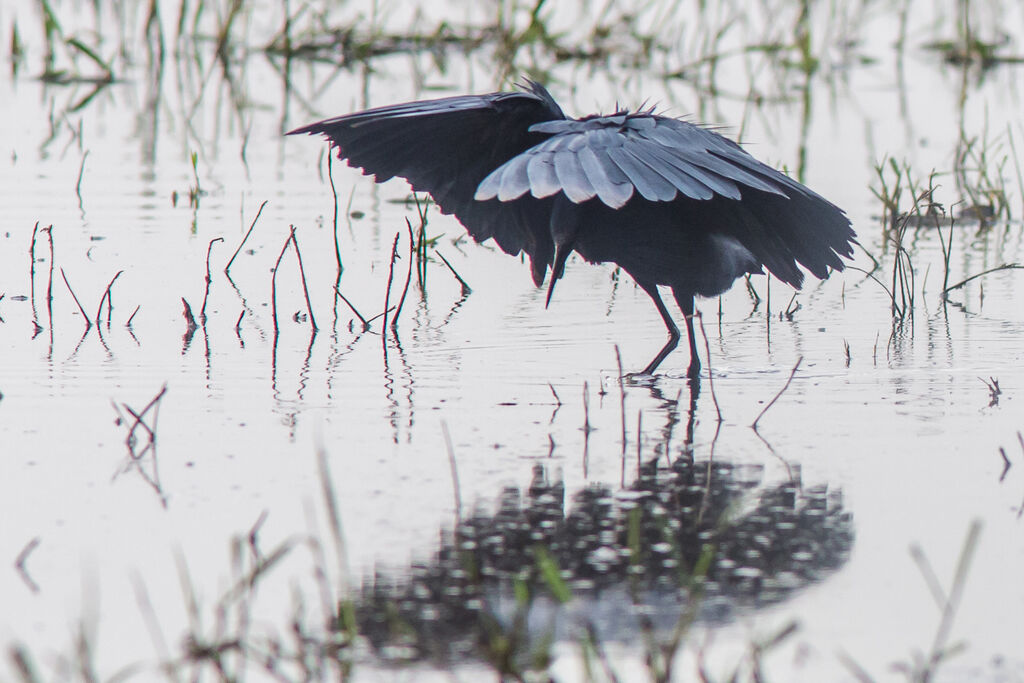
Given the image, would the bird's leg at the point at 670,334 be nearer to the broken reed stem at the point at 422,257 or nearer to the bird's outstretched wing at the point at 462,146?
the bird's outstretched wing at the point at 462,146

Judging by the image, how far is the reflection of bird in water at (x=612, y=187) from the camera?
13.0 ft

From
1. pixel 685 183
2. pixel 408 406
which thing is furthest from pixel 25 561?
pixel 685 183

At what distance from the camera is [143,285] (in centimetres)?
543

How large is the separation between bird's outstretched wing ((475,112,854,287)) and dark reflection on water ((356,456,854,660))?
0.72m

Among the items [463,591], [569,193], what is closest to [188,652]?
[463,591]

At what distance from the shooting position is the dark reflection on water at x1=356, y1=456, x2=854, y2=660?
261cm

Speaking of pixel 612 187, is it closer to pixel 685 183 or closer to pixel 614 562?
pixel 685 183

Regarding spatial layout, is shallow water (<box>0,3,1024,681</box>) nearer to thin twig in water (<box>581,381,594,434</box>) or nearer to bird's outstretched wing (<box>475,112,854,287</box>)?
thin twig in water (<box>581,381,594,434</box>)

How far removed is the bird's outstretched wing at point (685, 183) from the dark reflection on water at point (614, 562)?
0.72 meters

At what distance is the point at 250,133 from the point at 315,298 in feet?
11.7

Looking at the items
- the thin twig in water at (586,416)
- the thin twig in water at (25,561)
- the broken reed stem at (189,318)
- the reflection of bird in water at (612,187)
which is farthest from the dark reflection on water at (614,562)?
the broken reed stem at (189,318)

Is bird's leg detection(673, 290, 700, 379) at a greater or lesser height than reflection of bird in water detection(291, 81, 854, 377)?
lesser

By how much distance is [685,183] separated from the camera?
394 cm

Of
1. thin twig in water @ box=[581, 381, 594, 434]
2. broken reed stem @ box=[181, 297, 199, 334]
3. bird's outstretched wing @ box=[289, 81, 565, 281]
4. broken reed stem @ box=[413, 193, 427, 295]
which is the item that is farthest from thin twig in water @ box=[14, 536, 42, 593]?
broken reed stem @ box=[413, 193, 427, 295]
